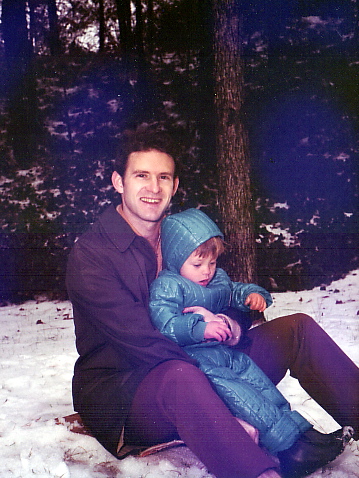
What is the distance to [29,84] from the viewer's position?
612cm

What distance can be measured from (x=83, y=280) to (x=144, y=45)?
3.34 m

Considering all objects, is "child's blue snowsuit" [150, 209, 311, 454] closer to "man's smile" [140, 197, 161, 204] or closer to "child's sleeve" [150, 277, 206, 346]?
"child's sleeve" [150, 277, 206, 346]

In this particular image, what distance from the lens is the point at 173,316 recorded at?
2.14m

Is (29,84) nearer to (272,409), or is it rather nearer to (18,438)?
(18,438)

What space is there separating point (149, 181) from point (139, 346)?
78 cm

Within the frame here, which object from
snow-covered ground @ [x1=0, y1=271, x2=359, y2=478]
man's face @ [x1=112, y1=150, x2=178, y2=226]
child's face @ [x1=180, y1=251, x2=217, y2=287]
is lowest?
snow-covered ground @ [x1=0, y1=271, x2=359, y2=478]

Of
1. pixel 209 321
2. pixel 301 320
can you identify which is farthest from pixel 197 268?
pixel 301 320

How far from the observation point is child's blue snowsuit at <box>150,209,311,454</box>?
6.90ft

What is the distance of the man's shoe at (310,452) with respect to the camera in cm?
215

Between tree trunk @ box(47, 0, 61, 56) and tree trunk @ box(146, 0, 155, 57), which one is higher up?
tree trunk @ box(146, 0, 155, 57)

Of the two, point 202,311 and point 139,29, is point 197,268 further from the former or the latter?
Result: point 139,29

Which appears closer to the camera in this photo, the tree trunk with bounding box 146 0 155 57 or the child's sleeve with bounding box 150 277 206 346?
the child's sleeve with bounding box 150 277 206 346

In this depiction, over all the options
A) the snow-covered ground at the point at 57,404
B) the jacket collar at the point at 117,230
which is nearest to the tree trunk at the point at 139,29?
the jacket collar at the point at 117,230

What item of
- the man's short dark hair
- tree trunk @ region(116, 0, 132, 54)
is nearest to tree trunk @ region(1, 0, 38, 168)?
tree trunk @ region(116, 0, 132, 54)
